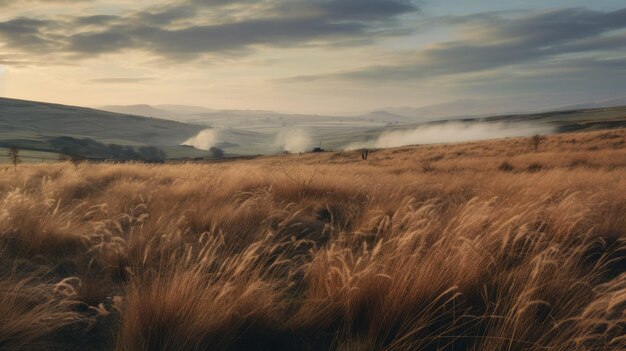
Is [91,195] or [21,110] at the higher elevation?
[21,110]

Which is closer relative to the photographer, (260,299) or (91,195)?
(260,299)

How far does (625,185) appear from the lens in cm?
777

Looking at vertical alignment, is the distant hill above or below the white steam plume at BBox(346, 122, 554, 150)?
above

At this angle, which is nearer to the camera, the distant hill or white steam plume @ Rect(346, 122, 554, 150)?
white steam plume @ Rect(346, 122, 554, 150)

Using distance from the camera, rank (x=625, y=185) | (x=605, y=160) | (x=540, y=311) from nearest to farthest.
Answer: (x=540, y=311), (x=625, y=185), (x=605, y=160)

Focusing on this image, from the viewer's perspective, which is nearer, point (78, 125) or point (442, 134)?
point (442, 134)

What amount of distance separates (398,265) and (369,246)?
5.14ft

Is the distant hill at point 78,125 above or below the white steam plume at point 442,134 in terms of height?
above

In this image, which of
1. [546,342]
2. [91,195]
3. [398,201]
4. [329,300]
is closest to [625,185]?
[398,201]

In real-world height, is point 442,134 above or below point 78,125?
below

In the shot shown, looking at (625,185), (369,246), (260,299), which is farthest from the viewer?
(625,185)

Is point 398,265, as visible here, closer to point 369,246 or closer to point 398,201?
point 369,246

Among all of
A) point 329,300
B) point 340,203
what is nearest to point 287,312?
point 329,300

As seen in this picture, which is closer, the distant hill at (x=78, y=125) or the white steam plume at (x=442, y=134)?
the white steam plume at (x=442, y=134)
